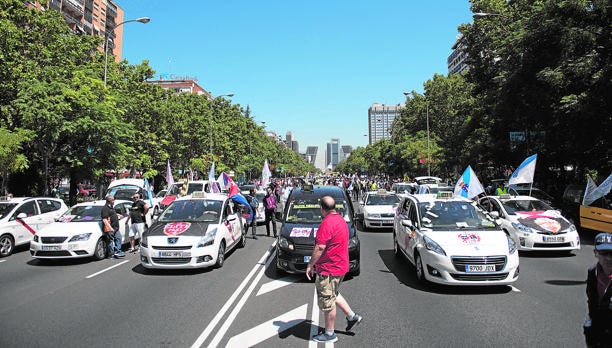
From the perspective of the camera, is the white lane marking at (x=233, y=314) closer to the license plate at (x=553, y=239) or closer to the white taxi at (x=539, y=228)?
the white taxi at (x=539, y=228)

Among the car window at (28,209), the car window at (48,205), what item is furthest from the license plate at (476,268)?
the car window at (48,205)

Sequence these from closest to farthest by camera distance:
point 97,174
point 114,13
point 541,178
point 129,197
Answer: point 129,197, point 97,174, point 541,178, point 114,13

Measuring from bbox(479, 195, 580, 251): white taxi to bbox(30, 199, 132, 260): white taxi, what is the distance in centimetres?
999

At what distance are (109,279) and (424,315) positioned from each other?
631 cm

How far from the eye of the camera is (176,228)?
356 inches

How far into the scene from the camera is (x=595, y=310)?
9.70 feet

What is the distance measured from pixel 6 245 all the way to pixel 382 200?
13.1 metres

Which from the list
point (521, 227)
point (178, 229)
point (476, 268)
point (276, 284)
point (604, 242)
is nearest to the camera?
point (604, 242)

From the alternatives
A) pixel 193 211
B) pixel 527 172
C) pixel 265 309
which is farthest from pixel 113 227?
pixel 527 172

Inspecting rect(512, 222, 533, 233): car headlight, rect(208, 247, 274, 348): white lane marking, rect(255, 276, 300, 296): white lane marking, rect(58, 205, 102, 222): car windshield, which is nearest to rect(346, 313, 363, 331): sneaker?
rect(208, 247, 274, 348): white lane marking

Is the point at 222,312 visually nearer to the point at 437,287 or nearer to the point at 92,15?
the point at 437,287

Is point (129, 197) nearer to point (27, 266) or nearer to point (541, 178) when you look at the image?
point (27, 266)

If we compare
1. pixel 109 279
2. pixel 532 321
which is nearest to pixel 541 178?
pixel 532 321

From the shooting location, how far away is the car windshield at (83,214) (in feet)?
36.7
